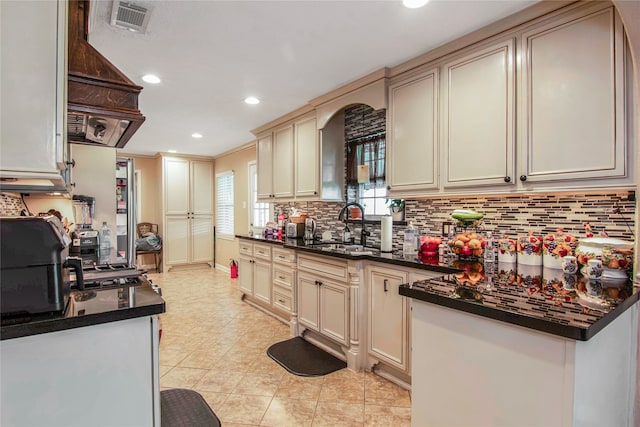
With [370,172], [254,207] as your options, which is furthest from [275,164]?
[254,207]

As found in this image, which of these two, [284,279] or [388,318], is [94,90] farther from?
[284,279]

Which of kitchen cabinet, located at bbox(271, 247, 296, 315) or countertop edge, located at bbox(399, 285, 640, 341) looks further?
kitchen cabinet, located at bbox(271, 247, 296, 315)

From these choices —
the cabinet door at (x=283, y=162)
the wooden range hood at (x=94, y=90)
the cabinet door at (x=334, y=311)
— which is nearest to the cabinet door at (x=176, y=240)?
the cabinet door at (x=283, y=162)

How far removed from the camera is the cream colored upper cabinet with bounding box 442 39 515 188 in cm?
199

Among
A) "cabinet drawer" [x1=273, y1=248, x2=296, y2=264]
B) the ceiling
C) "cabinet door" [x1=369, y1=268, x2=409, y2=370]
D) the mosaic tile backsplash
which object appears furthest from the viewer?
"cabinet drawer" [x1=273, y1=248, x2=296, y2=264]

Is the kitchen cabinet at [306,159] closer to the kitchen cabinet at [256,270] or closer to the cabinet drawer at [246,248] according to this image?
the kitchen cabinet at [256,270]

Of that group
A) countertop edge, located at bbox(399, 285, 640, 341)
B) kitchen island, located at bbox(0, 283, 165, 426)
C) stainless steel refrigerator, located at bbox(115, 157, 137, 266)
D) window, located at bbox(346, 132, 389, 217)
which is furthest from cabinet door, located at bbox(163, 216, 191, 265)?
countertop edge, located at bbox(399, 285, 640, 341)

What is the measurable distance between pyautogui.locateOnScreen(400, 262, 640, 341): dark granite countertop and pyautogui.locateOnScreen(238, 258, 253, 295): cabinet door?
2.93m

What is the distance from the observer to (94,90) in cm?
147

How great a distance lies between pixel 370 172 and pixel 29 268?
2.72 m

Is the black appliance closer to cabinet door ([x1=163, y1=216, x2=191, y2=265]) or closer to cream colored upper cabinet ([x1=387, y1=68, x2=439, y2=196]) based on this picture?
cream colored upper cabinet ([x1=387, y1=68, x2=439, y2=196])

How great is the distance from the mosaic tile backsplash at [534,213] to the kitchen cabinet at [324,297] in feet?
2.04

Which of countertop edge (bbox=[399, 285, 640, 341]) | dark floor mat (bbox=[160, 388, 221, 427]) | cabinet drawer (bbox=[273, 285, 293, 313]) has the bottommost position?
dark floor mat (bbox=[160, 388, 221, 427])

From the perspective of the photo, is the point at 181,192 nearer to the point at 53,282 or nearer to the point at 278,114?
the point at 278,114
